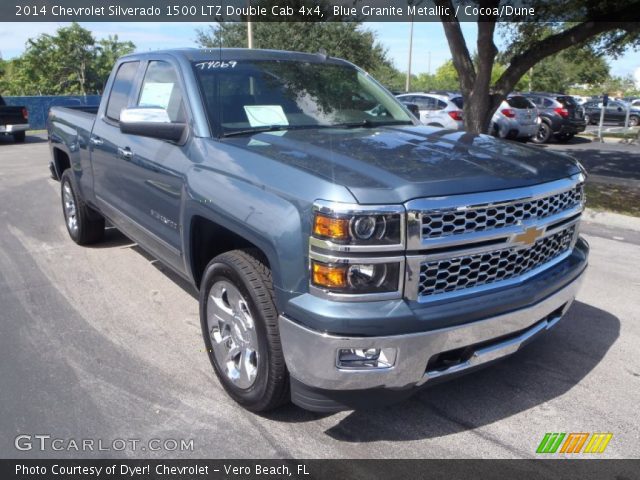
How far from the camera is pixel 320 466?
264 cm

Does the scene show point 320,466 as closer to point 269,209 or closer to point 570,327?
point 269,209

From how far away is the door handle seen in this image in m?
4.20

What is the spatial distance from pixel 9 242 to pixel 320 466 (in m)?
5.17

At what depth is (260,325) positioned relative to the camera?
2.73 meters

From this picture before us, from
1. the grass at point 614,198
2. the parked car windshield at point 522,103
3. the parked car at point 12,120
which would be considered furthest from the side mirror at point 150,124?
the parked car at point 12,120

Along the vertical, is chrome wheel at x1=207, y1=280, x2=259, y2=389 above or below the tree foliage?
below

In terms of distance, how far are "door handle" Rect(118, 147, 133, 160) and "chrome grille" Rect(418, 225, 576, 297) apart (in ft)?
8.71

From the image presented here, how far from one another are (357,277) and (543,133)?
18862 mm

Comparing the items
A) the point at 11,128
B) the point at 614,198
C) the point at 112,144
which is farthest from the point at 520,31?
the point at 11,128

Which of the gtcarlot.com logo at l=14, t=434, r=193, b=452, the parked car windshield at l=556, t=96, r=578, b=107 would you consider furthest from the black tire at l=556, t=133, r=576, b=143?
the gtcarlot.com logo at l=14, t=434, r=193, b=452

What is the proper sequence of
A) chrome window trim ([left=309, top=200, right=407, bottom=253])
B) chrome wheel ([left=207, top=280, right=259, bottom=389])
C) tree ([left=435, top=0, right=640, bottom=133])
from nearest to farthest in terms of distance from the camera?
chrome window trim ([left=309, top=200, right=407, bottom=253]) → chrome wheel ([left=207, top=280, right=259, bottom=389]) → tree ([left=435, top=0, right=640, bottom=133])

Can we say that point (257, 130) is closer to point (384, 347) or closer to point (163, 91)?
point (163, 91)

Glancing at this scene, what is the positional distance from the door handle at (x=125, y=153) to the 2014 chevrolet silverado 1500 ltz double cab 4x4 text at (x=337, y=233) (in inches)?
6.9

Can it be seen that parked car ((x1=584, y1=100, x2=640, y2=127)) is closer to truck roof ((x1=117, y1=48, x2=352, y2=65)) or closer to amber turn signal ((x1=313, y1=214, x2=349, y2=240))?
truck roof ((x1=117, y1=48, x2=352, y2=65))
